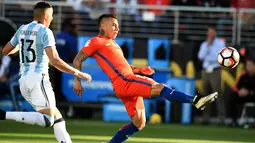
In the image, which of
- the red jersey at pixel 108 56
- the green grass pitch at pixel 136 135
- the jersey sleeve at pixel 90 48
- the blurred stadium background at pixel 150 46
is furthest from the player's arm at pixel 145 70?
the blurred stadium background at pixel 150 46

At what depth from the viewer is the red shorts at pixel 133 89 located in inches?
477

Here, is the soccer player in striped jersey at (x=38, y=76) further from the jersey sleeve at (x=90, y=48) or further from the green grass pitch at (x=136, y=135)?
the green grass pitch at (x=136, y=135)

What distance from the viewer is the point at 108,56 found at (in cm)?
1261

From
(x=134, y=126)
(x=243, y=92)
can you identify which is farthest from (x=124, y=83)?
(x=243, y=92)

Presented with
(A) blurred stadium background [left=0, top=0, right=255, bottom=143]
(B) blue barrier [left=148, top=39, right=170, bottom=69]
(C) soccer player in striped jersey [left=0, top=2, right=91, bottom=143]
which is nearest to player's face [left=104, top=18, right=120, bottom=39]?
(C) soccer player in striped jersey [left=0, top=2, right=91, bottom=143]

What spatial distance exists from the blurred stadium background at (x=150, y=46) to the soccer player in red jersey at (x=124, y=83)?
23.1ft

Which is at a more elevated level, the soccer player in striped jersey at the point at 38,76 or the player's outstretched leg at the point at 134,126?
the soccer player in striped jersey at the point at 38,76

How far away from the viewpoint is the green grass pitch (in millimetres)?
15805

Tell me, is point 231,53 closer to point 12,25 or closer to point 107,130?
point 107,130

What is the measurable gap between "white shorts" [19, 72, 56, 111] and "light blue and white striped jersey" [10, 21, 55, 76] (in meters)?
0.09

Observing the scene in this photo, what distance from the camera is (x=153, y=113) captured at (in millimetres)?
21828

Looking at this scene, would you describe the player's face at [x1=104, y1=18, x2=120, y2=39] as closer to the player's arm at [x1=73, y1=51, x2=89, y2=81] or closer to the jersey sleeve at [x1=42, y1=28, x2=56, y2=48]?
the player's arm at [x1=73, y1=51, x2=89, y2=81]

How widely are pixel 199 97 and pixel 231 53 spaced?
3.50 meters

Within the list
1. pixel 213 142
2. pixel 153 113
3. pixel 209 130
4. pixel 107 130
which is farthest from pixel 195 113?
pixel 213 142
